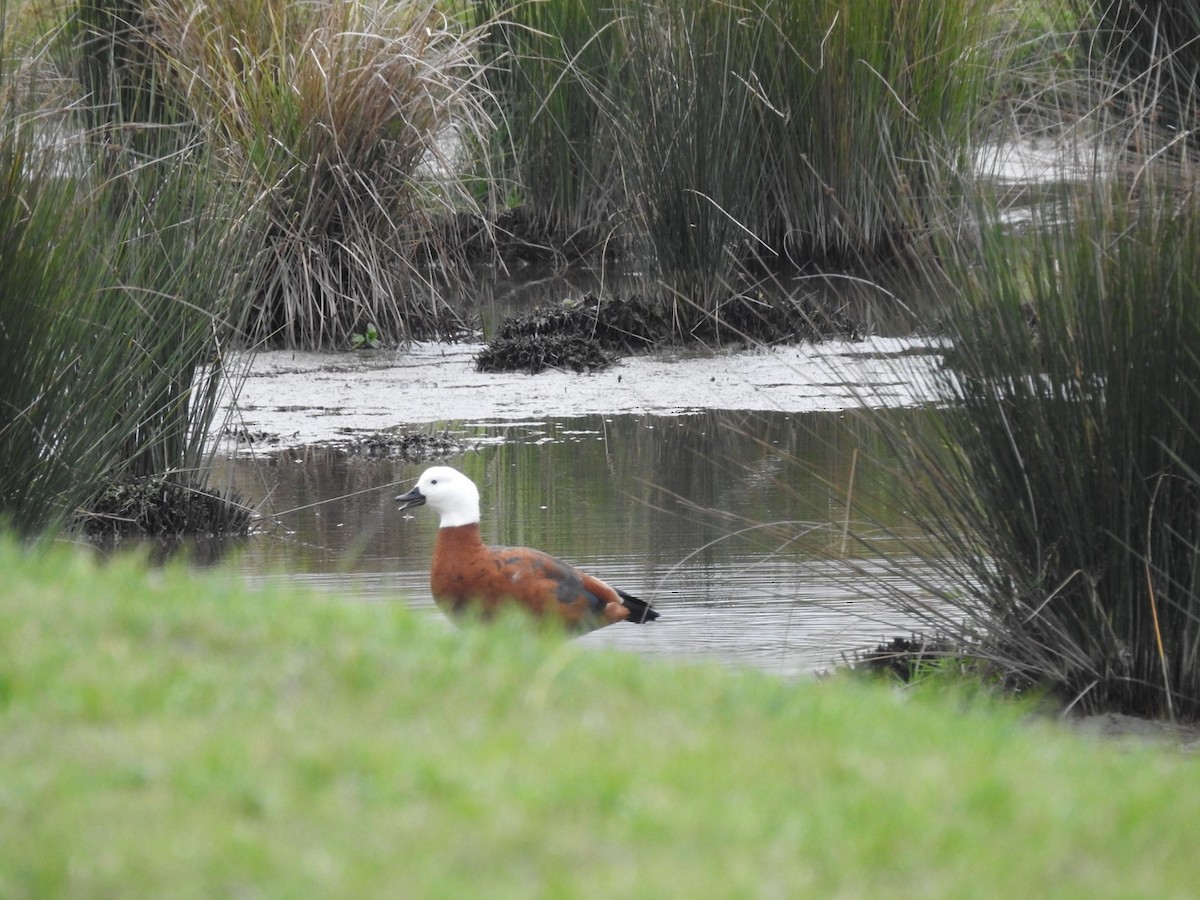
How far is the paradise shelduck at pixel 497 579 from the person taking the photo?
17.2ft

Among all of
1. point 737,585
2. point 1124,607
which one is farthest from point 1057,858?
point 737,585

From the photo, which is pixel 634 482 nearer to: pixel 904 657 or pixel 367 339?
pixel 904 657

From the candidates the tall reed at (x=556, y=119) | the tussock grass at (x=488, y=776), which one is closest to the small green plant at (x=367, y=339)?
the tall reed at (x=556, y=119)

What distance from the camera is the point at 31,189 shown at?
Answer: 5.32 meters

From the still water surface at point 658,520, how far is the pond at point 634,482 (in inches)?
0.5

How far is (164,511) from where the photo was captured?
697 centimetres

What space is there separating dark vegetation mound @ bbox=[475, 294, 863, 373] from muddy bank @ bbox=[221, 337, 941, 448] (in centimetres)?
11

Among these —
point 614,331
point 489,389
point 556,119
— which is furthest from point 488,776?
point 556,119

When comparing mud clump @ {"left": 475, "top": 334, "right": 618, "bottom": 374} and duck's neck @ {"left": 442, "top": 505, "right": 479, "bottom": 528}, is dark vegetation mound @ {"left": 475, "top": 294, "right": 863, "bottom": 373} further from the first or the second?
duck's neck @ {"left": 442, "top": 505, "right": 479, "bottom": 528}

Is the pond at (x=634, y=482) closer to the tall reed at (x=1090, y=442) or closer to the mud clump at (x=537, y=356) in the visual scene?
the mud clump at (x=537, y=356)

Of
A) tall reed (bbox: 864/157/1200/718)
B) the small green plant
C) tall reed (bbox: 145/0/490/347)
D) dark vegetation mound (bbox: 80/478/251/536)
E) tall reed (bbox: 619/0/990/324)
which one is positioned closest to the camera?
tall reed (bbox: 864/157/1200/718)

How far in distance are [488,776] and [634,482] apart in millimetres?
4932

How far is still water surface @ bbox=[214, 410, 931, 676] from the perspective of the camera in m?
5.50

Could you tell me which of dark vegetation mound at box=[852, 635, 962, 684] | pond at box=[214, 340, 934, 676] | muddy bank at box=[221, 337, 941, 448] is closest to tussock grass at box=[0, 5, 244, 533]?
pond at box=[214, 340, 934, 676]
